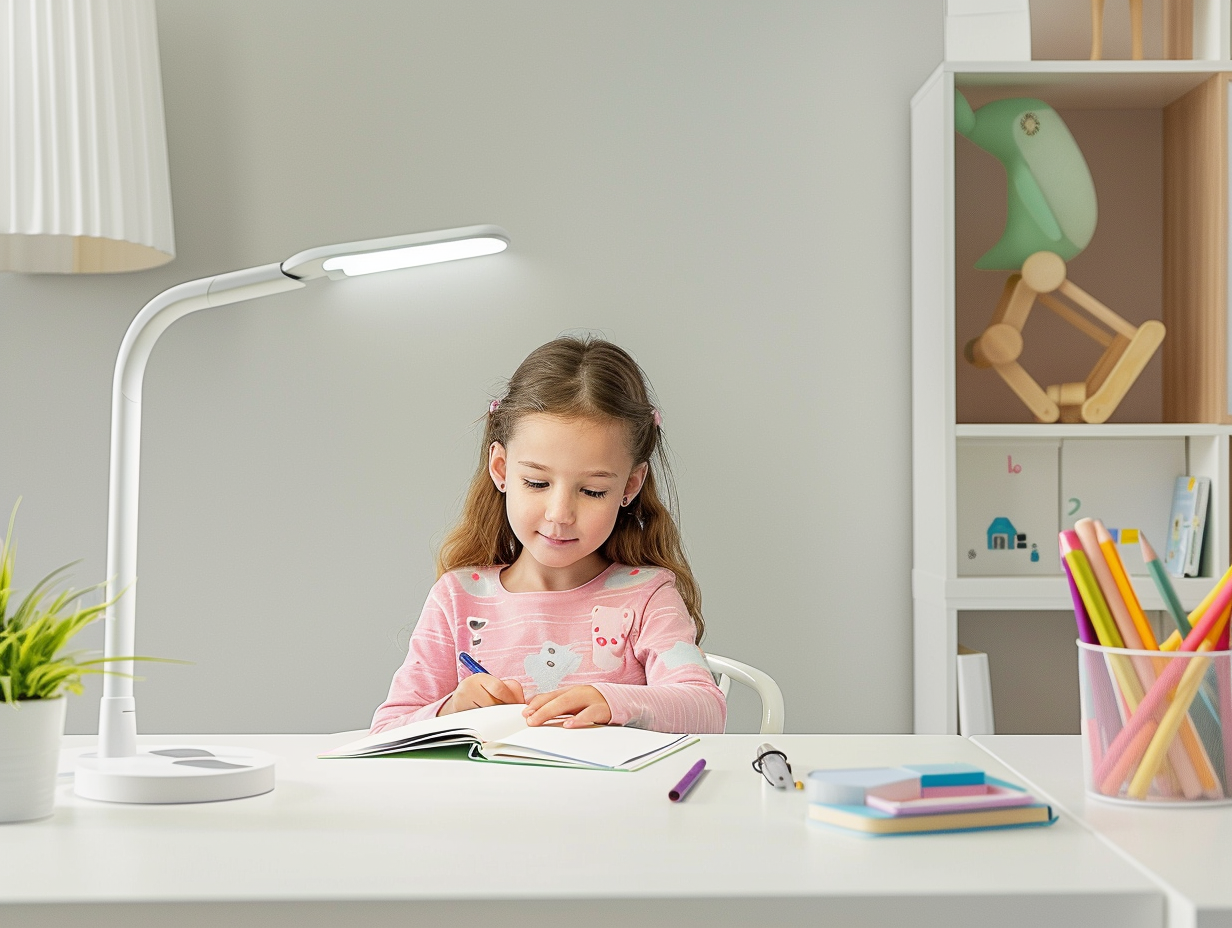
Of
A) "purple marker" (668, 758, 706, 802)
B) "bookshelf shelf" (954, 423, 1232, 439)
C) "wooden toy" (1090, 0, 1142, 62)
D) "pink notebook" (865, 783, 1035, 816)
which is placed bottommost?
"purple marker" (668, 758, 706, 802)

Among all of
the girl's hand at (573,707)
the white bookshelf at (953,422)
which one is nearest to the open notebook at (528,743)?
the girl's hand at (573,707)

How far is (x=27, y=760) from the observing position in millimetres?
840

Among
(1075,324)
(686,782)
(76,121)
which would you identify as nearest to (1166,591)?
(686,782)

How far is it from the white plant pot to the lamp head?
41 centimetres

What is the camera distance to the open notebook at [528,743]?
1045mm

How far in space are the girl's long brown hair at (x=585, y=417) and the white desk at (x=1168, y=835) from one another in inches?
30.1

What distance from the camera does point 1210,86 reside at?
2092mm

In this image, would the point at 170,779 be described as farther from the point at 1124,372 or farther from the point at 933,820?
the point at 1124,372

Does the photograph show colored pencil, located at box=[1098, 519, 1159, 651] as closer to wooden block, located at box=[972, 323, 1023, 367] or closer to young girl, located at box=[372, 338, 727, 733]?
young girl, located at box=[372, 338, 727, 733]

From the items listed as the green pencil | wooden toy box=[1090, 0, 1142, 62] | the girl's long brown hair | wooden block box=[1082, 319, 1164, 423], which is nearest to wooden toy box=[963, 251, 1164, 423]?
wooden block box=[1082, 319, 1164, 423]

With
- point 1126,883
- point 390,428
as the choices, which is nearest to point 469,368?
point 390,428

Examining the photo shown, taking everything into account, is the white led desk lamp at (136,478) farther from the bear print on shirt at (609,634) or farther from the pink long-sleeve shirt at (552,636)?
the bear print on shirt at (609,634)

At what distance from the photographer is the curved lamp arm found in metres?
0.99

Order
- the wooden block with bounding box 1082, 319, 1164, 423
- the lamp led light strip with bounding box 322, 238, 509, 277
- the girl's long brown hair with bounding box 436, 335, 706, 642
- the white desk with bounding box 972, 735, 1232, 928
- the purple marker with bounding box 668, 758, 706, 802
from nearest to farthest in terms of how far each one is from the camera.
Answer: the white desk with bounding box 972, 735, 1232, 928 → the purple marker with bounding box 668, 758, 706, 802 → the lamp led light strip with bounding box 322, 238, 509, 277 → the girl's long brown hair with bounding box 436, 335, 706, 642 → the wooden block with bounding box 1082, 319, 1164, 423
